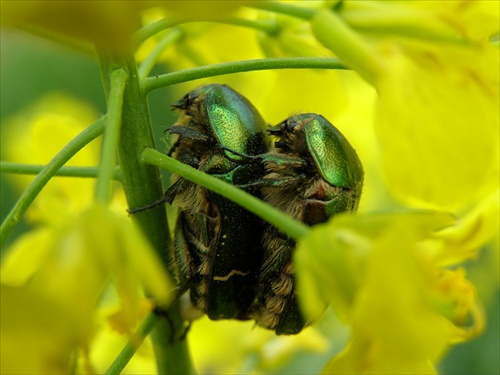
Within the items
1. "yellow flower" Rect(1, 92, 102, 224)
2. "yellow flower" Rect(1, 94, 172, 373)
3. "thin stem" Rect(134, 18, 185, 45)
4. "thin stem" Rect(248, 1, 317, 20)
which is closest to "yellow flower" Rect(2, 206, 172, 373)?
"yellow flower" Rect(1, 94, 172, 373)

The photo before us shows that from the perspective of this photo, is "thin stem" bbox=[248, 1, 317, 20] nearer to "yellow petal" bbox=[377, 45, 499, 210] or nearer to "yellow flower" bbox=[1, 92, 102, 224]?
"yellow petal" bbox=[377, 45, 499, 210]

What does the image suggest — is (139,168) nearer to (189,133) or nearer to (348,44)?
(189,133)

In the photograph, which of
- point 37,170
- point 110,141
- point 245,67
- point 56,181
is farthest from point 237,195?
point 56,181

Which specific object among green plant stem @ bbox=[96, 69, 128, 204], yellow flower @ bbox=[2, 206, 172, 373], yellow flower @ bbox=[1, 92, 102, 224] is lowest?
yellow flower @ bbox=[1, 92, 102, 224]

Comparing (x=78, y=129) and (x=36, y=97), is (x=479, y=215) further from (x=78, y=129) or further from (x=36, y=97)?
(x=36, y=97)

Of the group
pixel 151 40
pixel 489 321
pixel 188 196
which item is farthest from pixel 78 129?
pixel 489 321

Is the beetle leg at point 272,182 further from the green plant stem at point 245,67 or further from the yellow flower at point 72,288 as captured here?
the yellow flower at point 72,288
